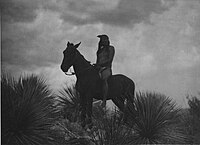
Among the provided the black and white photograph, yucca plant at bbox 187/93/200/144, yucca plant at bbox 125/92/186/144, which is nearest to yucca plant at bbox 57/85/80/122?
the black and white photograph

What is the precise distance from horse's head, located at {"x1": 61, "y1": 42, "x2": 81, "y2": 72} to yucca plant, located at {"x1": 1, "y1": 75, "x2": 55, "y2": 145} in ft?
1.62

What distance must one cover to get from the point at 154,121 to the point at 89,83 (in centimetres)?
78

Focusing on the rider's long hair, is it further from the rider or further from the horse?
the horse

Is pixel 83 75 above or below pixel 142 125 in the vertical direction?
above

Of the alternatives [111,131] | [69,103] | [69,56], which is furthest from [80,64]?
[111,131]

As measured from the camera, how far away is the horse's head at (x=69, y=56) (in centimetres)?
354

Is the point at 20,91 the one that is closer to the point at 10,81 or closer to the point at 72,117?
the point at 10,81

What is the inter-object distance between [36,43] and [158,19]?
49.5 inches

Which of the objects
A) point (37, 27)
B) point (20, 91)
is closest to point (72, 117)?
point (20, 91)

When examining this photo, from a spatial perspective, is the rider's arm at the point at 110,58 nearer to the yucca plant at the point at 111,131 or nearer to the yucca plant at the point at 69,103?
the yucca plant at the point at 69,103

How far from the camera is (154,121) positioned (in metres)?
3.23

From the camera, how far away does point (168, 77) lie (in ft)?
12.2

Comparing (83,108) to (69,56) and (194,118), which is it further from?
(194,118)

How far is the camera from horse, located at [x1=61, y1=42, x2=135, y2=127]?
140 inches
